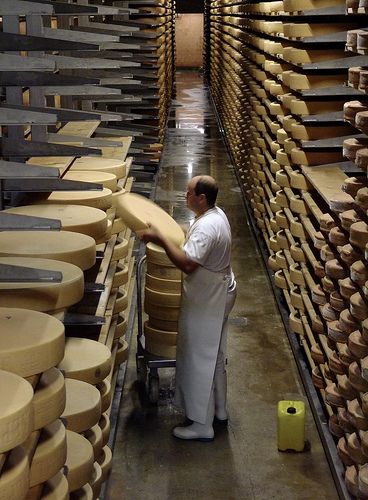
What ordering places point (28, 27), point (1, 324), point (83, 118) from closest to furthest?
point (1, 324) → point (83, 118) → point (28, 27)

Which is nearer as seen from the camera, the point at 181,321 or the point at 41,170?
the point at 41,170

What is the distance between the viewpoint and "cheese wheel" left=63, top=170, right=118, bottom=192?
224 inches

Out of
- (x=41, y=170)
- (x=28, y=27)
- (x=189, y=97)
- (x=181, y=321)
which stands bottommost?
(x=189, y=97)

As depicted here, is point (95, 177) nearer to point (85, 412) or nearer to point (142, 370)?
point (142, 370)

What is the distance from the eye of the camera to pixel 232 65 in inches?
663

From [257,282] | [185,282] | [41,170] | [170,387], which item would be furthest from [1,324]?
[257,282]

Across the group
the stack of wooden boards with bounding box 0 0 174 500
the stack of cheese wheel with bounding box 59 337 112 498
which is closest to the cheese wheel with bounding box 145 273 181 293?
the stack of wooden boards with bounding box 0 0 174 500

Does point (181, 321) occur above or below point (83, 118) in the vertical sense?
below

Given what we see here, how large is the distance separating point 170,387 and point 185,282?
50.7 inches

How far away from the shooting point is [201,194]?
19.5 feet

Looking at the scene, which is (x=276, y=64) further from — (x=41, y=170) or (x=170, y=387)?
(x=41, y=170)

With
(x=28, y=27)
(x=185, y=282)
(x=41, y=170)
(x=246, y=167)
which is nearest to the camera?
(x=41, y=170)

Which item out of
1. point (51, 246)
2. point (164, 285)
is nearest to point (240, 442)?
point (164, 285)

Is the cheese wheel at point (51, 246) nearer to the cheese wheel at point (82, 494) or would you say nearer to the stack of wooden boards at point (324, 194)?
the cheese wheel at point (82, 494)
